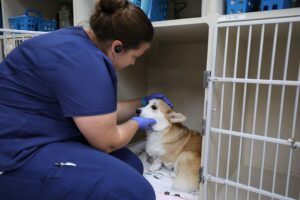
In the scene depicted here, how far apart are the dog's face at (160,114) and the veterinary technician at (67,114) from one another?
0.43 metres

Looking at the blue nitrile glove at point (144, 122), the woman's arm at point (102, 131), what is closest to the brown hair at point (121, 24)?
the woman's arm at point (102, 131)

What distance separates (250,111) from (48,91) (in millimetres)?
1108

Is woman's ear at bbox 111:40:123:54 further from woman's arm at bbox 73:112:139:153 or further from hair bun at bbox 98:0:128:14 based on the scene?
woman's arm at bbox 73:112:139:153

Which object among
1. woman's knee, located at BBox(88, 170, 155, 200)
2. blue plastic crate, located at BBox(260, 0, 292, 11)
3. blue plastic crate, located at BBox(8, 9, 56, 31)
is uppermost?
blue plastic crate, located at BBox(8, 9, 56, 31)

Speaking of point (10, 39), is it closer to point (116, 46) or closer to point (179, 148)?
point (116, 46)

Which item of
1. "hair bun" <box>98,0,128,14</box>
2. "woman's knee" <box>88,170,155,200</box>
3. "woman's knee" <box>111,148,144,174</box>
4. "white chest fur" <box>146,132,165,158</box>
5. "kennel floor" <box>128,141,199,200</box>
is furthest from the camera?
"white chest fur" <box>146,132,165,158</box>

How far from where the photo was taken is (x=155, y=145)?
1269 mm

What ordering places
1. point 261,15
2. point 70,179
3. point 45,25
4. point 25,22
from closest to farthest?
point 70,179, point 261,15, point 25,22, point 45,25

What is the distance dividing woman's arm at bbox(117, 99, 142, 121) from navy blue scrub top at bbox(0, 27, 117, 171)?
0.49 meters

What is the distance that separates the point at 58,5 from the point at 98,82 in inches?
60.5

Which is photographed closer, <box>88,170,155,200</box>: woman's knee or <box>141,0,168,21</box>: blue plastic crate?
<box>88,170,155,200</box>: woman's knee

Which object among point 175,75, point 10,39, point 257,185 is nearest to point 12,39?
point 10,39

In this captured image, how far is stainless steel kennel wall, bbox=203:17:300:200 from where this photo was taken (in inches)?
31.9

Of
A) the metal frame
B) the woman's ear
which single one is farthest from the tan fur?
the metal frame
